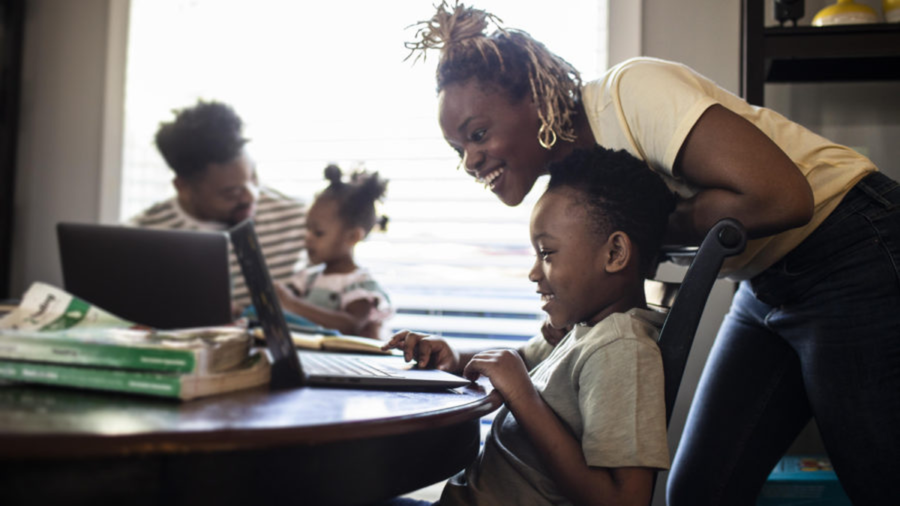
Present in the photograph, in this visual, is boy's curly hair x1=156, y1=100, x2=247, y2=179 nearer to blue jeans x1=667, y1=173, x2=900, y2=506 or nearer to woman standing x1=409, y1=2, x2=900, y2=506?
woman standing x1=409, y1=2, x2=900, y2=506

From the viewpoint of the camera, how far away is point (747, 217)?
1103mm

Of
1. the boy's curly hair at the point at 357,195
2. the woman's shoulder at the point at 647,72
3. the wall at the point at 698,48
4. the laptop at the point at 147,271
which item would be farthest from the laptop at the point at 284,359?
the boy's curly hair at the point at 357,195

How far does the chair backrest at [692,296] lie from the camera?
0.93 m

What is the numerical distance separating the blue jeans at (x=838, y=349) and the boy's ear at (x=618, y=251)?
32 cm

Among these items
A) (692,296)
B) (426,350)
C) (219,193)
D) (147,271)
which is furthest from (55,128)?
(692,296)

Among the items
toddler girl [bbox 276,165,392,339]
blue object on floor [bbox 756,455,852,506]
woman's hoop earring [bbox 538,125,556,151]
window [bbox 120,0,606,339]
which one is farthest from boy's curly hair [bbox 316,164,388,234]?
blue object on floor [bbox 756,455,852,506]

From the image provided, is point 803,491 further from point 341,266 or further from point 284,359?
point 341,266

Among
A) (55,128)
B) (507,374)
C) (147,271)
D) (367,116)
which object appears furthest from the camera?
(55,128)

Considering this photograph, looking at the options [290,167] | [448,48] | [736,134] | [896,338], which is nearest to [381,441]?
[736,134]

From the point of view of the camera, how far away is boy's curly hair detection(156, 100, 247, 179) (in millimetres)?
2742

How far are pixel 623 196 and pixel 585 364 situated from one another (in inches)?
11.9

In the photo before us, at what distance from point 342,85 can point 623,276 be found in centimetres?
212

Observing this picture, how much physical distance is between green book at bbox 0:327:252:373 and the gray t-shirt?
18.0 inches

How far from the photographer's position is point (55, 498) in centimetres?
60
